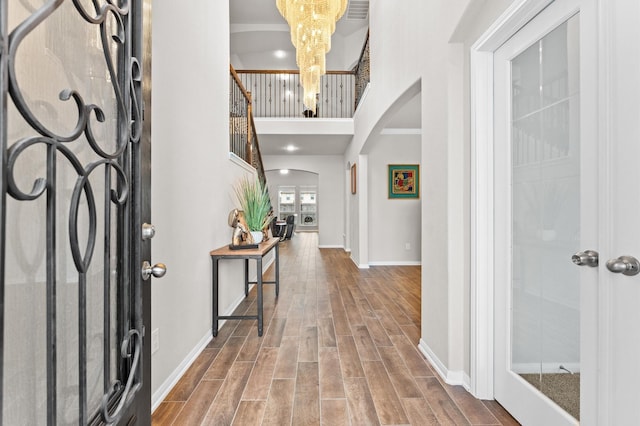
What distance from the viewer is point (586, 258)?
123 cm

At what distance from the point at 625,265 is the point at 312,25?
356cm

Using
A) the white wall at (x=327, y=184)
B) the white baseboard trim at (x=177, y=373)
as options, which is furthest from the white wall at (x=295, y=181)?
the white baseboard trim at (x=177, y=373)

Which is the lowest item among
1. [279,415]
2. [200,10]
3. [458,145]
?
[279,415]

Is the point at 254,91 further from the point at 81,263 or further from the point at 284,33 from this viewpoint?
the point at 81,263

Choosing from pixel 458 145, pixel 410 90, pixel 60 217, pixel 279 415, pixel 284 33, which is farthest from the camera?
pixel 284 33

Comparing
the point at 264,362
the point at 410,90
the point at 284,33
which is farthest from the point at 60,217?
the point at 284,33

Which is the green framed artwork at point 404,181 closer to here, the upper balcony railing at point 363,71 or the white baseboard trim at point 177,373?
the upper balcony railing at point 363,71

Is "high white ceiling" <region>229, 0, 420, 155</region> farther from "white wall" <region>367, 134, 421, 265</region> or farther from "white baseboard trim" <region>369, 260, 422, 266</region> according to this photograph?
"white baseboard trim" <region>369, 260, 422, 266</region>

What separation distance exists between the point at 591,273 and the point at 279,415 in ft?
5.06

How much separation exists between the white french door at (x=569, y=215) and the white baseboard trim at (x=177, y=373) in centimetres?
185

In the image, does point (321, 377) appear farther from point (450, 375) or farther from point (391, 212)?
point (391, 212)

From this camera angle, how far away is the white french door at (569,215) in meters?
1.09

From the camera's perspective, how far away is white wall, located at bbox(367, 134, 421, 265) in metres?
Result: 6.51

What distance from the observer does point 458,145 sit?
2.10 meters
